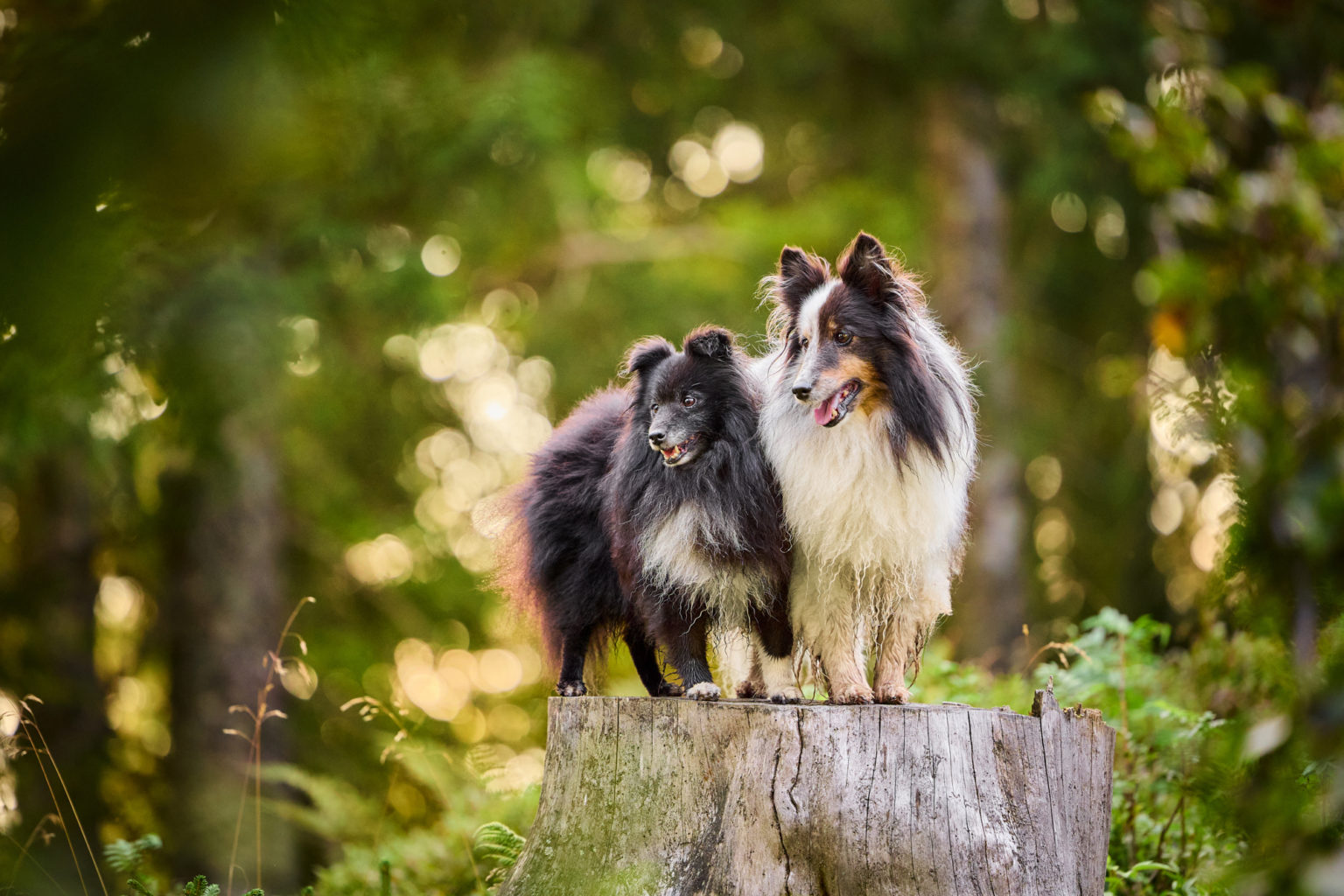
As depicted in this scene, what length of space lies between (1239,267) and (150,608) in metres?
10.1

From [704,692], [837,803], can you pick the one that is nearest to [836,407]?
[704,692]

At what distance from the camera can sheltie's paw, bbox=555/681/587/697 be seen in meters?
4.12

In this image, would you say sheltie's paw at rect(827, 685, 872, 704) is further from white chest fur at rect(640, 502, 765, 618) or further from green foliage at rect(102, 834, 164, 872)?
green foliage at rect(102, 834, 164, 872)

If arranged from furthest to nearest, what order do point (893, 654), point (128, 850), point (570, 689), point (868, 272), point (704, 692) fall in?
point (570, 689) → point (893, 654) → point (868, 272) → point (704, 692) → point (128, 850)

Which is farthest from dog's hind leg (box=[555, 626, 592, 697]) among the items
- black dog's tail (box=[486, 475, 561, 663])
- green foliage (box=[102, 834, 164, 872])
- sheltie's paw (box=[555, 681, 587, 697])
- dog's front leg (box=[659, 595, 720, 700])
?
green foliage (box=[102, 834, 164, 872])

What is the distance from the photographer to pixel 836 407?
138 inches

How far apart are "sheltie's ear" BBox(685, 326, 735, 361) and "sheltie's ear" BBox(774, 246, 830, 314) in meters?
0.27

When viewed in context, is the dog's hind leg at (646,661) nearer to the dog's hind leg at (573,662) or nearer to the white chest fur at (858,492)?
the dog's hind leg at (573,662)

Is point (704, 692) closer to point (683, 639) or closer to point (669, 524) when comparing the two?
point (683, 639)

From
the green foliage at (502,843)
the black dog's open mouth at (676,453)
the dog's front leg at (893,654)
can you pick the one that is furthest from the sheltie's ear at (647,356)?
the green foliage at (502,843)

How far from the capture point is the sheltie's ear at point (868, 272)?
3697 mm

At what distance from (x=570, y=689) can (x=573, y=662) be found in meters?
0.11

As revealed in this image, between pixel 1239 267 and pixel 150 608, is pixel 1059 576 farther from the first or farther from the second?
pixel 1239 267

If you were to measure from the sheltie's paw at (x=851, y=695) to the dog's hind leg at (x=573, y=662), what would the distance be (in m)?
1.03
